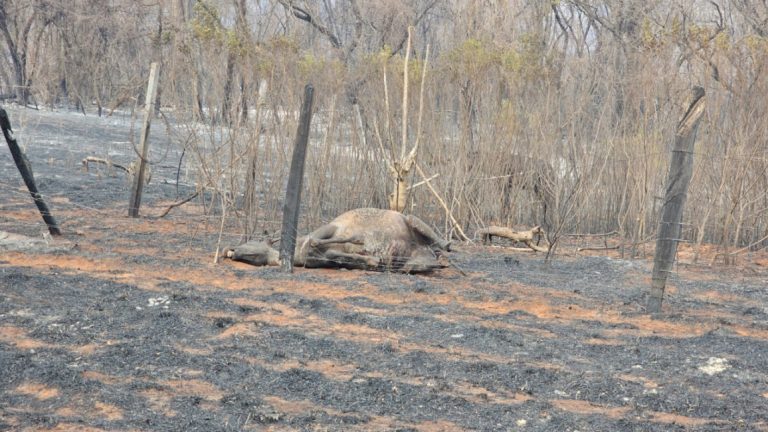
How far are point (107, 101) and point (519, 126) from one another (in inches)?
765

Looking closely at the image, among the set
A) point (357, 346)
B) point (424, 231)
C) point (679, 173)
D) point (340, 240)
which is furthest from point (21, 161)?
point (679, 173)

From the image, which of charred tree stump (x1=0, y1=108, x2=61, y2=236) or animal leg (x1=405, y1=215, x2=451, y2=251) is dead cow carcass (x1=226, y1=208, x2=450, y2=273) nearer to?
animal leg (x1=405, y1=215, x2=451, y2=251)

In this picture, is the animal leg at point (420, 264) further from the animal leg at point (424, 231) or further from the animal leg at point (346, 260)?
the animal leg at point (346, 260)

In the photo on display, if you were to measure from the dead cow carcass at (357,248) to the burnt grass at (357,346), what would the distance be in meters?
0.17

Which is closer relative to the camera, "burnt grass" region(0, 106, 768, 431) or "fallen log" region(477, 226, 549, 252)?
"burnt grass" region(0, 106, 768, 431)

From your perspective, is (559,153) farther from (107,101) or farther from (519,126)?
(107,101)

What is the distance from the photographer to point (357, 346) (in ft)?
18.7

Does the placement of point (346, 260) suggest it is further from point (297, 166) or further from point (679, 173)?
Result: point (679, 173)

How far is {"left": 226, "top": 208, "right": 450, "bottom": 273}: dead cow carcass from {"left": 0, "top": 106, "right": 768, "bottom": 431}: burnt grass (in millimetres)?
172

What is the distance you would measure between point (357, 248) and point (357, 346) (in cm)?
266

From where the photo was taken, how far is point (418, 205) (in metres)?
10.8

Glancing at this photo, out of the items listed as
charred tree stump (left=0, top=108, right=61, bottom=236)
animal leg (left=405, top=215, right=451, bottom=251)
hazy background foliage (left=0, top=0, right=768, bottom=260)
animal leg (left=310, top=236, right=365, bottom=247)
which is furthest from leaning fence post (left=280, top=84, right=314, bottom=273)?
charred tree stump (left=0, top=108, right=61, bottom=236)

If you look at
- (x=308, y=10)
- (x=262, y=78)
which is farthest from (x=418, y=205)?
(x=308, y=10)

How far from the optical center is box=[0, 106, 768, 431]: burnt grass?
452cm
